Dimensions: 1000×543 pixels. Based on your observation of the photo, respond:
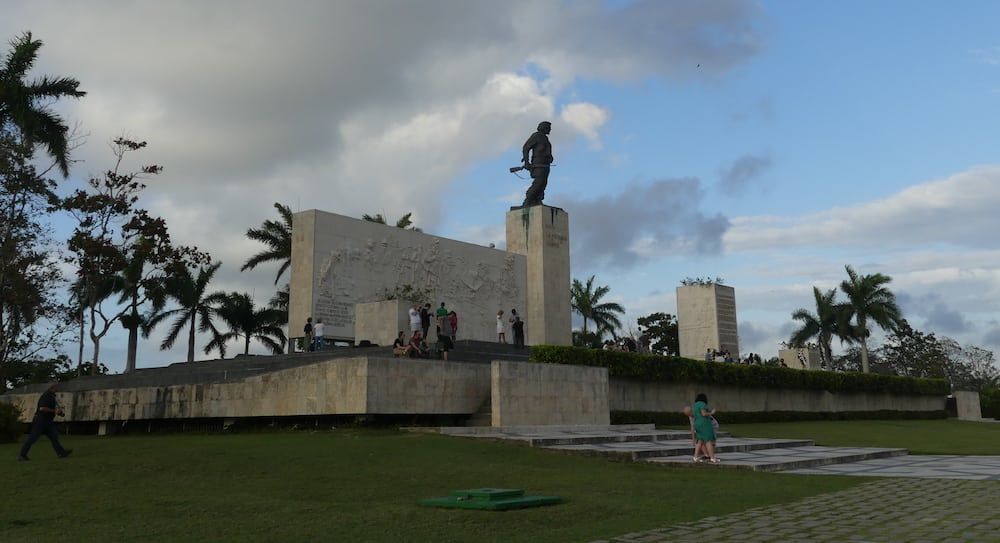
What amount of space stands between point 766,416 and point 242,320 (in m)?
21.5

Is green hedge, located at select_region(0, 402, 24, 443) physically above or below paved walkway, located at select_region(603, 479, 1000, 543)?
above

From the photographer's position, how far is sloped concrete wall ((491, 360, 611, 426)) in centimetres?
1548

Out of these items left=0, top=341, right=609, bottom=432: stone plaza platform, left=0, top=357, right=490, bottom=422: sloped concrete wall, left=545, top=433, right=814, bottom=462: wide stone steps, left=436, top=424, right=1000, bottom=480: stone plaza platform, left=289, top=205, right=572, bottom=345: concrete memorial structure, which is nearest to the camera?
left=436, top=424, right=1000, bottom=480: stone plaza platform

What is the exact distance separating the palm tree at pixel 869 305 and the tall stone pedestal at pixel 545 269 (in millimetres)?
24941

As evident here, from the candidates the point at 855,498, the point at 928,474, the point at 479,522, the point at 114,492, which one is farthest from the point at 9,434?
the point at 928,474

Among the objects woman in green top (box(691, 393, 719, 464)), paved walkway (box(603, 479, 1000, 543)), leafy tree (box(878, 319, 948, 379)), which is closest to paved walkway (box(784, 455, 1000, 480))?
woman in green top (box(691, 393, 719, 464))

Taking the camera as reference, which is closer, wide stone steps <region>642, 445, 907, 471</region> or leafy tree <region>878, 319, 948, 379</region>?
wide stone steps <region>642, 445, 907, 471</region>

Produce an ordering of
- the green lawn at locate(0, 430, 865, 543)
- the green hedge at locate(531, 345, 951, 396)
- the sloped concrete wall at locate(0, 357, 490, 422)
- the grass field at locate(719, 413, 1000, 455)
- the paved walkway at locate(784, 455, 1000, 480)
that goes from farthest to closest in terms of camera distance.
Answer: the green hedge at locate(531, 345, 951, 396) → the grass field at locate(719, 413, 1000, 455) → the sloped concrete wall at locate(0, 357, 490, 422) → the paved walkway at locate(784, 455, 1000, 480) → the green lawn at locate(0, 430, 865, 543)

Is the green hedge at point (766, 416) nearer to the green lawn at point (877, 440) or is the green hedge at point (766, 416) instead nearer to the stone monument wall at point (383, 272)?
the green lawn at point (877, 440)

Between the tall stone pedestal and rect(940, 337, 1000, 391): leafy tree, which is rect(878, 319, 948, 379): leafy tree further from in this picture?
the tall stone pedestal

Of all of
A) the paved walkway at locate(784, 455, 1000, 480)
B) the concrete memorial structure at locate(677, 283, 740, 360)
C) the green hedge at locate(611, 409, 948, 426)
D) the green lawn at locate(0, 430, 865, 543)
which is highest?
the concrete memorial structure at locate(677, 283, 740, 360)

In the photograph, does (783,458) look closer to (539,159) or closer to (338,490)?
(338,490)

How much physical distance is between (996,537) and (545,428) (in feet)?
34.8

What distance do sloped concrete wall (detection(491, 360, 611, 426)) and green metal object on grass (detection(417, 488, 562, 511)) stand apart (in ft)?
26.2
